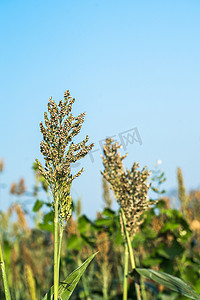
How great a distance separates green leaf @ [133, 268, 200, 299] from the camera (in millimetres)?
1917

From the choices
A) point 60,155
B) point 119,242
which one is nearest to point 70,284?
point 60,155

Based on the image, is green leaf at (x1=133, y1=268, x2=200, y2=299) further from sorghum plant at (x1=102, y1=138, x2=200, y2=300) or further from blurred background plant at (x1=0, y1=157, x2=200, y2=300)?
blurred background plant at (x1=0, y1=157, x2=200, y2=300)

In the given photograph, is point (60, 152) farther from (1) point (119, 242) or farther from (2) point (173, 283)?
(1) point (119, 242)

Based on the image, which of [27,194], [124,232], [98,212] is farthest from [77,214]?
[124,232]

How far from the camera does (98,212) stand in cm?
498

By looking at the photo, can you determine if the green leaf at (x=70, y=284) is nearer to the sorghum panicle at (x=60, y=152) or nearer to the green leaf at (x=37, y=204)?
the sorghum panicle at (x=60, y=152)

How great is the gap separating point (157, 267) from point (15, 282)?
2.17 meters

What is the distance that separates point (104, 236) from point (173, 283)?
2517 millimetres

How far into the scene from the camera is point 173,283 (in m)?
2.00

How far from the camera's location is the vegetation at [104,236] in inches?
59.1

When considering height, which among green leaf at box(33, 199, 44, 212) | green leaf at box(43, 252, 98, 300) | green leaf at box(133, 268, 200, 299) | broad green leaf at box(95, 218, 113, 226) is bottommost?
green leaf at box(133, 268, 200, 299)

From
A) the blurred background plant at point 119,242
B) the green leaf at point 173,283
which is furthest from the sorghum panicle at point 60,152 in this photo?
the blurred background plant at point 119,242

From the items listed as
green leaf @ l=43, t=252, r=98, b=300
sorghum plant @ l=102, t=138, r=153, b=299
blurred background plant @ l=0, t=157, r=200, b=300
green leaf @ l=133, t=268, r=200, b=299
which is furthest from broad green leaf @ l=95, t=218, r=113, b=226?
green leaf @ l=43, t=252, r=98, b=300

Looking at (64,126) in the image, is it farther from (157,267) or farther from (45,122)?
(157,267)
